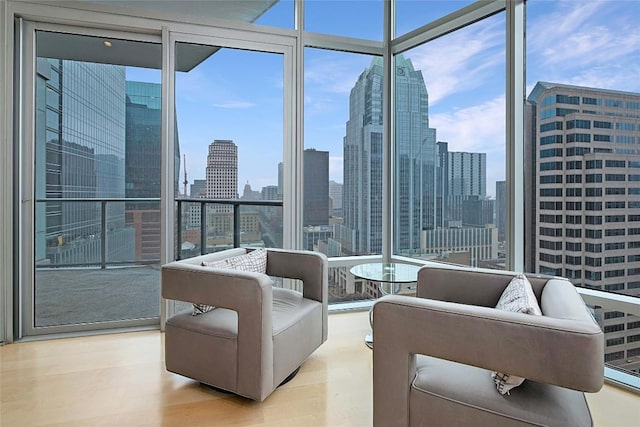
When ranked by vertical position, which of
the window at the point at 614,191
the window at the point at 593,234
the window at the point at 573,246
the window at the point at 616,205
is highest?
the window at the point at 614,191

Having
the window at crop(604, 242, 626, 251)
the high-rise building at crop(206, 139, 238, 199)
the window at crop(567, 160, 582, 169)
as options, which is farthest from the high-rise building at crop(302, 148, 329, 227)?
the window at crop(604, 242, 626, 251)

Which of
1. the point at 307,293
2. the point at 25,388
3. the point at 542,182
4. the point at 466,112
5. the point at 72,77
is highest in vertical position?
the point at 72,77

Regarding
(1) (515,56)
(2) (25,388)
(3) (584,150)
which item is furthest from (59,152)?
(3) (584,150)

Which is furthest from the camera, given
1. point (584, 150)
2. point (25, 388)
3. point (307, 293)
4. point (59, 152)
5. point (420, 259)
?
point (420, 259)

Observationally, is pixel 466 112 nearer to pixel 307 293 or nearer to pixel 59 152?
pixel 307 293

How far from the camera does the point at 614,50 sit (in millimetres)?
2340

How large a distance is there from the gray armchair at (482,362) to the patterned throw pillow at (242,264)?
3.57ft

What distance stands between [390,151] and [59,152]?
2774mm

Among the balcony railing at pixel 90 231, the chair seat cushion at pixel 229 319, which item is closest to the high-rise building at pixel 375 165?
the chair seat cushion at pixel 229 319

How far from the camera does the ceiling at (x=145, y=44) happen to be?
10.0 ft

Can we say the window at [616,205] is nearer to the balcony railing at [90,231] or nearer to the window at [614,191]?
the window at [614,191]

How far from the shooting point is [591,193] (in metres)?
2.45

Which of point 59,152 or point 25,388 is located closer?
point 25,388

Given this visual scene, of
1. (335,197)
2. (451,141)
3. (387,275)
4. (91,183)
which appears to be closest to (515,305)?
(387,275)
